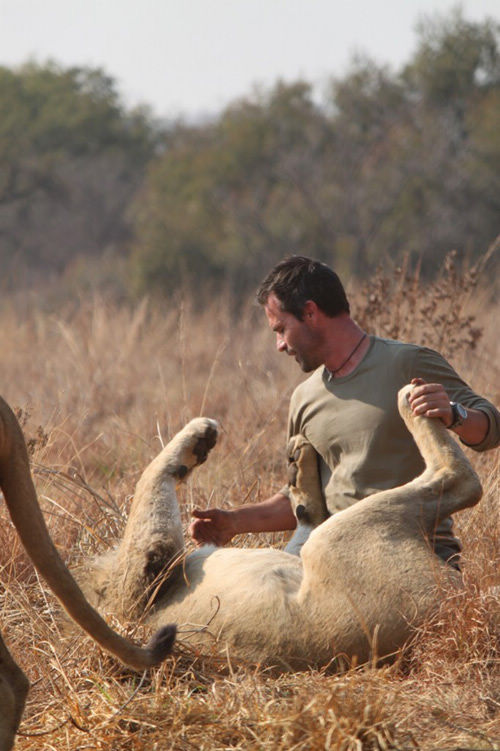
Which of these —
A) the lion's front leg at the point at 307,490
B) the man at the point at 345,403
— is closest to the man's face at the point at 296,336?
the man at the point at 345,403

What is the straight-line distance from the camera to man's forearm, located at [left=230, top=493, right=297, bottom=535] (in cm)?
435

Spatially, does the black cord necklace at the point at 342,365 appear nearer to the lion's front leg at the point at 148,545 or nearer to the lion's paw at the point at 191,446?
the lion's paw at the point at 191,446

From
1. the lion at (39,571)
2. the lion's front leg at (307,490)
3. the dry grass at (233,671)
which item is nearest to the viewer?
the lion at (39,571)

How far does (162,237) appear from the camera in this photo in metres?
21.7

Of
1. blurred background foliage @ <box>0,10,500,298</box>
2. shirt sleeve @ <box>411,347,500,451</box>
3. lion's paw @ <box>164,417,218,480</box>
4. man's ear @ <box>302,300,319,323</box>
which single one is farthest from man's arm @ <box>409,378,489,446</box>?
blurred background foliage @ <box>0,10,500,298</box>

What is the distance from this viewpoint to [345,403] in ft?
13.7

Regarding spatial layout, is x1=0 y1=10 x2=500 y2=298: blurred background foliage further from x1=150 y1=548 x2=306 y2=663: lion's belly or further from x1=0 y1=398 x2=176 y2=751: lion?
x1=0 y1=398 x2=176 y2=751: lion

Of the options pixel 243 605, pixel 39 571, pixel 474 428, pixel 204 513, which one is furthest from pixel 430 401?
pixel 39 571

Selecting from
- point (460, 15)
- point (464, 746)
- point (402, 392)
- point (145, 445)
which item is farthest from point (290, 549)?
point (460, 15)

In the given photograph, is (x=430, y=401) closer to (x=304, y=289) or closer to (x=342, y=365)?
(x=342, y=365)

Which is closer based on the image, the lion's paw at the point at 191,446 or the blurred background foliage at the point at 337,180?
the lion's paw at the point at 191,446

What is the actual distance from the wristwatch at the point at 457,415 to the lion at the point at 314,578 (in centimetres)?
8

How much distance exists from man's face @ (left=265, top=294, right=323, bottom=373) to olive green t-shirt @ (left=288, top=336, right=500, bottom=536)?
0.10 m

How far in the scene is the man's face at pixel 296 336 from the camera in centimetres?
429
